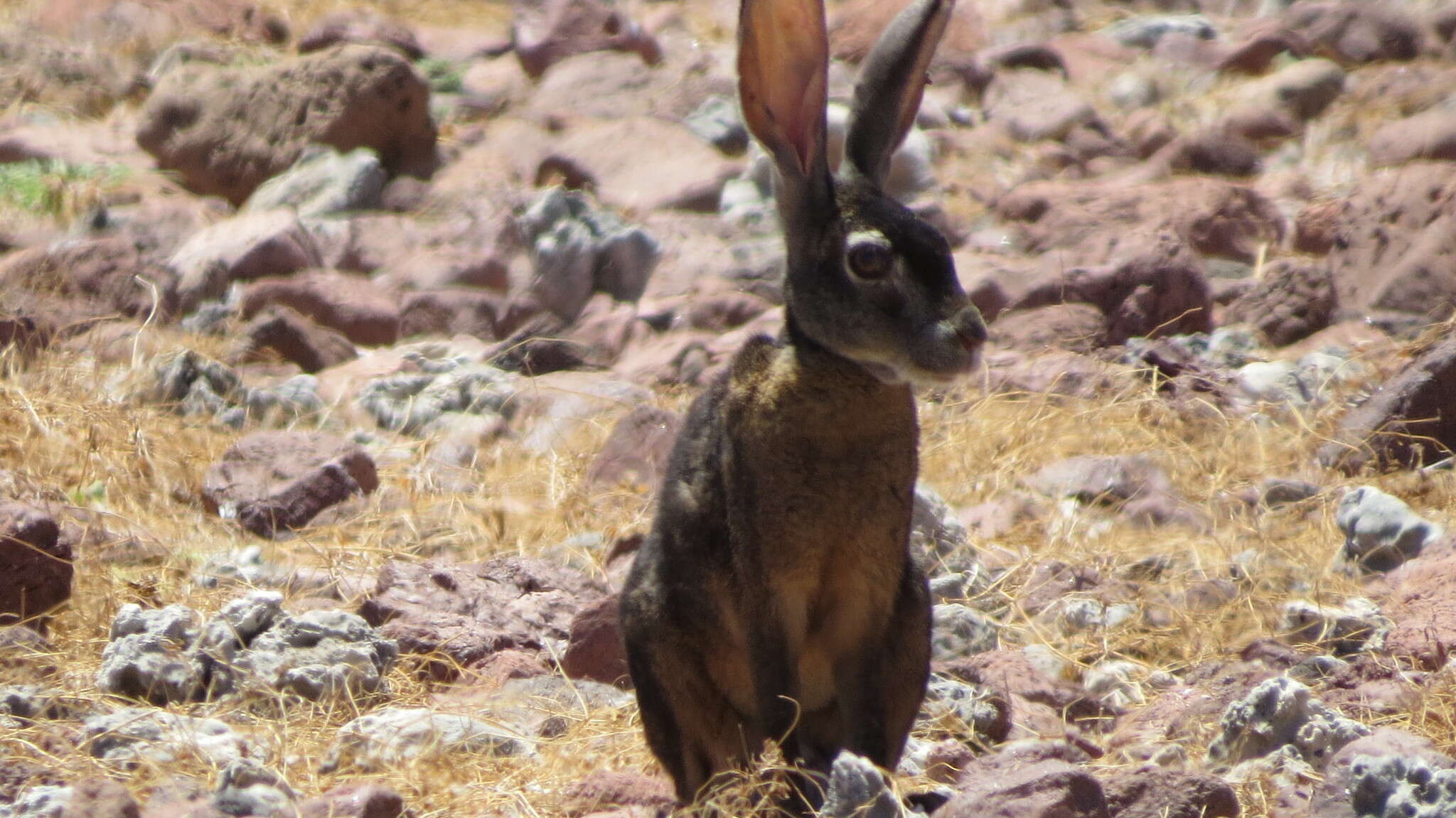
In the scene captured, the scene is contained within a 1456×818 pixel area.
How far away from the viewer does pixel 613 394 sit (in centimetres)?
813

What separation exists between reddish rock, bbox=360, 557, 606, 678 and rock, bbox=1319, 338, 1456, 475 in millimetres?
2959

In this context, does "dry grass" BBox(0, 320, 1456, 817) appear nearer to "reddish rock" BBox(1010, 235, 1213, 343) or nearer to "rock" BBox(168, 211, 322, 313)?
"reddish rock" BBox(1010, 235, 1213, 343)

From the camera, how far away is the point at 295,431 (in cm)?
724

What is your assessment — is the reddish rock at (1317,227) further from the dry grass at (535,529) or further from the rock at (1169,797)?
the rock at (1169,797)

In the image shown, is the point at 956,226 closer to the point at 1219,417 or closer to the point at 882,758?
the point at 1219,417

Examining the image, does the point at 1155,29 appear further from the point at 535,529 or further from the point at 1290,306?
the point at 535,529

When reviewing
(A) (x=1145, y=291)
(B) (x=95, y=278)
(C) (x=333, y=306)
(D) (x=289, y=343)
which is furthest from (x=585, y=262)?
(A) (x=1145, y=291)

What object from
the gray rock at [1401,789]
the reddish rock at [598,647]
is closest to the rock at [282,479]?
the reddish rock at [598,647]

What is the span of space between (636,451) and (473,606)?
64.4 inches

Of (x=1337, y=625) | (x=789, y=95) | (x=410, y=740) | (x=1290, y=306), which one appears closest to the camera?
(x=789, y=95)

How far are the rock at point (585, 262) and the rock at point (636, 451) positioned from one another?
8.26ft

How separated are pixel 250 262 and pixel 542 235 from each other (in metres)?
1.61

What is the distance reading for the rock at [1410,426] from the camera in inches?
262

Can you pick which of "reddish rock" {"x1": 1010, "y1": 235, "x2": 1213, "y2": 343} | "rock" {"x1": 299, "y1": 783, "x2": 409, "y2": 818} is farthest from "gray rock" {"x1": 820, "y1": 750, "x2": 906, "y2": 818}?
"reddish rock" {"x1": 1010, "y1": 235, "x2": 1213, "y2": 343}
